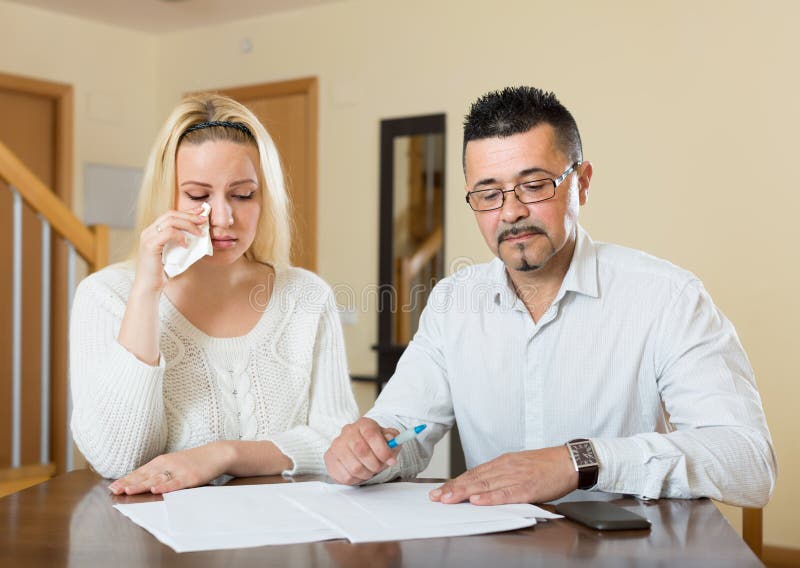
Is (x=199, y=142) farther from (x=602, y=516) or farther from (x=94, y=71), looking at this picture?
(x=94, y=71)

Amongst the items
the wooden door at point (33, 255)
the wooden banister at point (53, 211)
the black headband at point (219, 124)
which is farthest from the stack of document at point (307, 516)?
the wooden door at point (33, 255)

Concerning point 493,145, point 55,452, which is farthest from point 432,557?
point 55,452

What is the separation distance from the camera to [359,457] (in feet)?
4.71

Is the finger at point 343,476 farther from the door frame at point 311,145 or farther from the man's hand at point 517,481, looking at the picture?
the door frame at point 311,145

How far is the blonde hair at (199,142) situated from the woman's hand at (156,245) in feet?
0.49

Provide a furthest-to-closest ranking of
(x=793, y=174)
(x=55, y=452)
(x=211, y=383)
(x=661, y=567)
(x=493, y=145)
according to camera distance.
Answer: (x=55, y=452) → (x=793, y=174) → (x=211, y=383) → (x=493, y=145) → (x=661, y=567)

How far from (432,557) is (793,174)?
3.00m

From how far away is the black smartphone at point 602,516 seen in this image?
1182 millimetres

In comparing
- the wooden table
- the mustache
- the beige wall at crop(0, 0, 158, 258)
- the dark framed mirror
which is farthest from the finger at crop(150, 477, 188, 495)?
the beige wall at crop(0, 0, 158, 258)

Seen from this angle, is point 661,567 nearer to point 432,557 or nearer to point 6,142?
point 432,557

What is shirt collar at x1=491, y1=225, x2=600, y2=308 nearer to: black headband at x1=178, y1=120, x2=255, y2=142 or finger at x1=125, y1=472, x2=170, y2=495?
black headband at x1=178, y1=120, x2=255, y2=142

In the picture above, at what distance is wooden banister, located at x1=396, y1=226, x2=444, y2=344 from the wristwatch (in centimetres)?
314

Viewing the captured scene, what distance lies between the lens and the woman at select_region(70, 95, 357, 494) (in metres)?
1.69

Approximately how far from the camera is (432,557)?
1.07m
